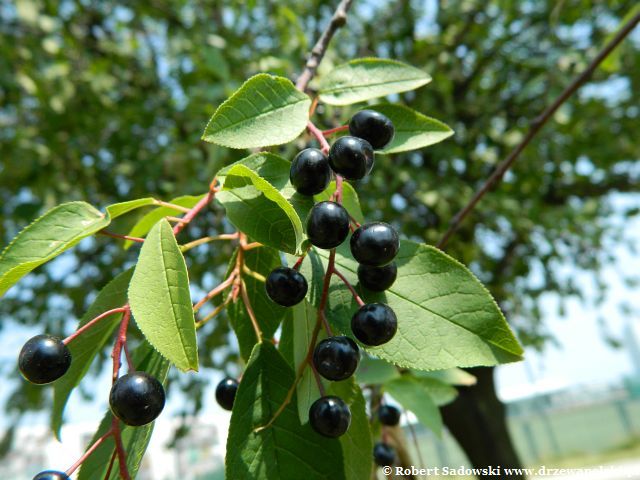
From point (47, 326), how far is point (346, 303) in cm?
416

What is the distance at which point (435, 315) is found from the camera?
0.68 meters

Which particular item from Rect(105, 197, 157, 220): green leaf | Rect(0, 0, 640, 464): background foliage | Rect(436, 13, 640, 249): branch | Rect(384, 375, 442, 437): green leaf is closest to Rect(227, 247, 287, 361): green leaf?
Rect(105, 197, 157, 220): green leaf

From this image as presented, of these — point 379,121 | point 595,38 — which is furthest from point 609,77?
point 379,121

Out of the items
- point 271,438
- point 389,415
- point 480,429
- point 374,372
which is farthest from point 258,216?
point 480,429

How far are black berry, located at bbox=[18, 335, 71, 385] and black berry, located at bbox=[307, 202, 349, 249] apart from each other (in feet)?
1.18

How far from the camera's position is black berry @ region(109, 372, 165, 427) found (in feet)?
1.94

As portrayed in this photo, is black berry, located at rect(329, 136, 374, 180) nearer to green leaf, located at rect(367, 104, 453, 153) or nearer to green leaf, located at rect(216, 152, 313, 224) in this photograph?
green leaf, located at rect(216, 152, 313, 224)

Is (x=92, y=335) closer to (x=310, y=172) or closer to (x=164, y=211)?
(x=164, y=211)

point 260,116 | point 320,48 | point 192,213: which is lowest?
point 192,213

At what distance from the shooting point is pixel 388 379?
1324mm

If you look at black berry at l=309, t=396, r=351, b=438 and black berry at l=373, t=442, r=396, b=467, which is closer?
black berry at l=309, t=396, r=351, b=438

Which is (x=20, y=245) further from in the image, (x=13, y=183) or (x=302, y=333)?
(x=13, y=183)

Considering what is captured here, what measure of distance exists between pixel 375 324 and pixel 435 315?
0.09 meters

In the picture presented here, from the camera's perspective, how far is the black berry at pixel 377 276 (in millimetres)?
684
